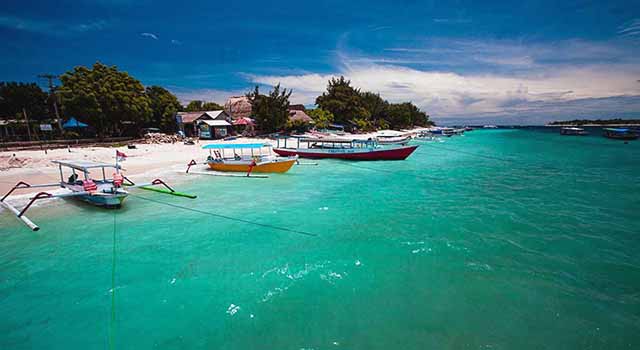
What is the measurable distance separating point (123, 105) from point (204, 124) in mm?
10664

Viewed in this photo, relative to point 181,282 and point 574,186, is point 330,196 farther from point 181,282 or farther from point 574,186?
point 574,186

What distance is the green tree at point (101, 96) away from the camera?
26562 mm

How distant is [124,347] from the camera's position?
4.88m

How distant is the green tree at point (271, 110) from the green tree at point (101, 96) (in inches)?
569

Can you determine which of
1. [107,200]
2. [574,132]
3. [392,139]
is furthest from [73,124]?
[574,132]

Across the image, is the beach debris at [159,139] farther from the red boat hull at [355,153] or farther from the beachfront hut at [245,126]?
the red boat hull at [355,153]

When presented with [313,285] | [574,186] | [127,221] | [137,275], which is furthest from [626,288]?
[127,221]

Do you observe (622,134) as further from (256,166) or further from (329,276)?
(329,276)

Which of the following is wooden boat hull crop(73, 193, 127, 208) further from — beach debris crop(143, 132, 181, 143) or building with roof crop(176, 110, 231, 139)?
building with roof crop(176, 110, 231, 139)

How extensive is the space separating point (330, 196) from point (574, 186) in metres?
15.5

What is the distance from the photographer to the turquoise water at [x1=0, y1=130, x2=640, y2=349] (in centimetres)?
517

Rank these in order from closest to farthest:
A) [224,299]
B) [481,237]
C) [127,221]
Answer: [224,299] → [481,237] → [127,221]

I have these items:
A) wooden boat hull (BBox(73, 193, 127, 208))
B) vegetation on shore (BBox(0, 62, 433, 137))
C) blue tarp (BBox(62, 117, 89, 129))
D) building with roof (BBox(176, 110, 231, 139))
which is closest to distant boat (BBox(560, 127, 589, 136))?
vegetation on shore (BBox(0, 62, 433, 137))

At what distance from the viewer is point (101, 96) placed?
90.3 feet
